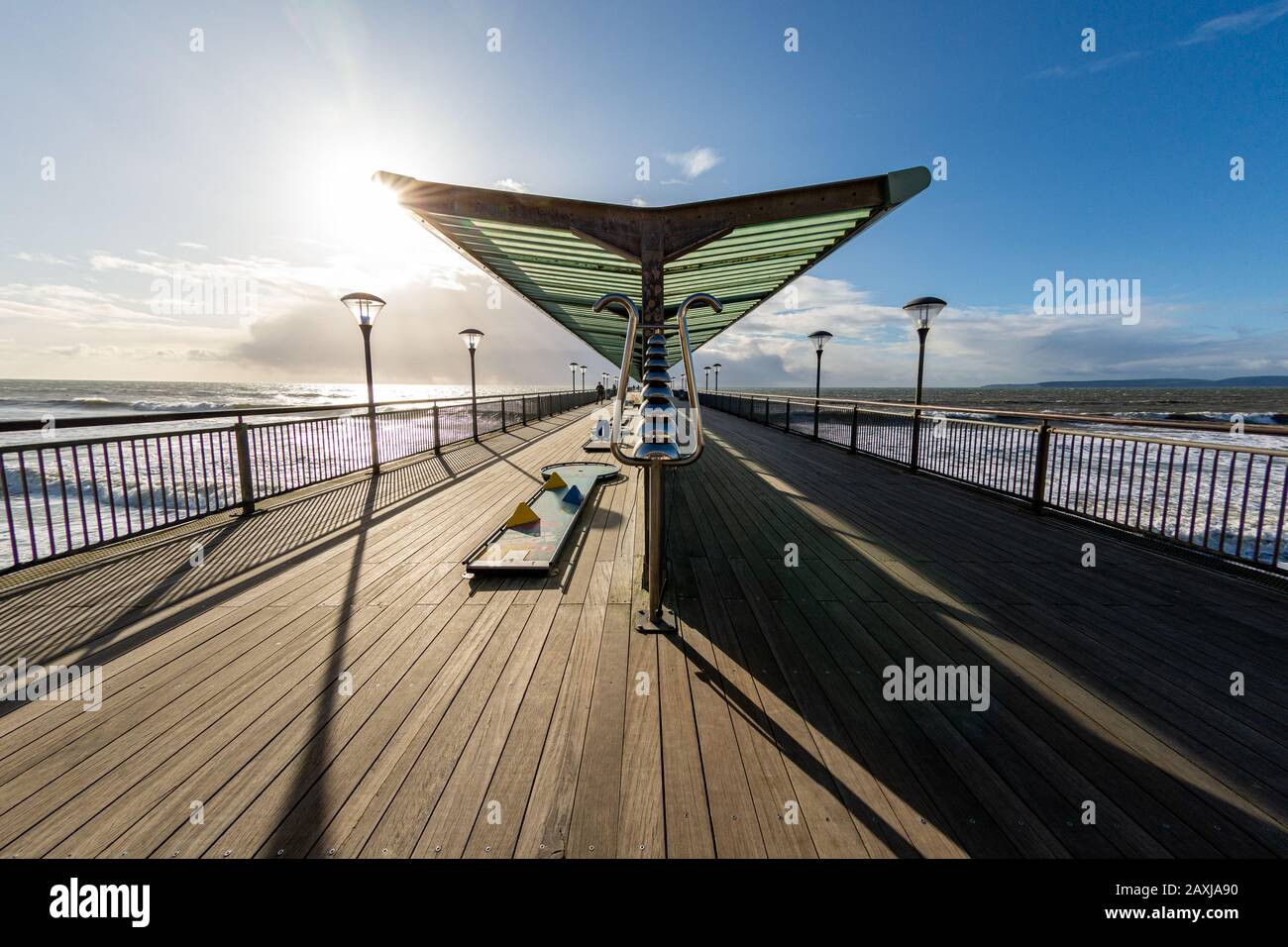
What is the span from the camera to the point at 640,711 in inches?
79.8

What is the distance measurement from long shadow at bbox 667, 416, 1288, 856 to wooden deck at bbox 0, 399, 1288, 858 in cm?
1

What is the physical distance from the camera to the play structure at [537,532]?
11.7 ft

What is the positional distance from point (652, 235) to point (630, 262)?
2.70 ft

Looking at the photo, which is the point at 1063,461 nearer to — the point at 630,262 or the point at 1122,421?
the point at 1122,421

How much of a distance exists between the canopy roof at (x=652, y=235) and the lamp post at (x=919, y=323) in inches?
64.2

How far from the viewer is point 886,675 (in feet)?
7.50

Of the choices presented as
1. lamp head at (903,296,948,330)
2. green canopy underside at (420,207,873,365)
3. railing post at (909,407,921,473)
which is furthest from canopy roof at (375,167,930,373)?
railing post at (909,407,921,473)

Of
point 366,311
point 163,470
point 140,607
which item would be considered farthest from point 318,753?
point 163,470

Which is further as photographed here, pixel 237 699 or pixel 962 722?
pixel 237 699

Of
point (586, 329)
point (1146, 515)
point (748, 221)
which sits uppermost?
point (586, 329)

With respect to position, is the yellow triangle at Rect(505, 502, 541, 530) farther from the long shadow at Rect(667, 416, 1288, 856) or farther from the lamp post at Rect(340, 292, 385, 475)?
the lamp post at Rect(340, 292, 385, 475)
